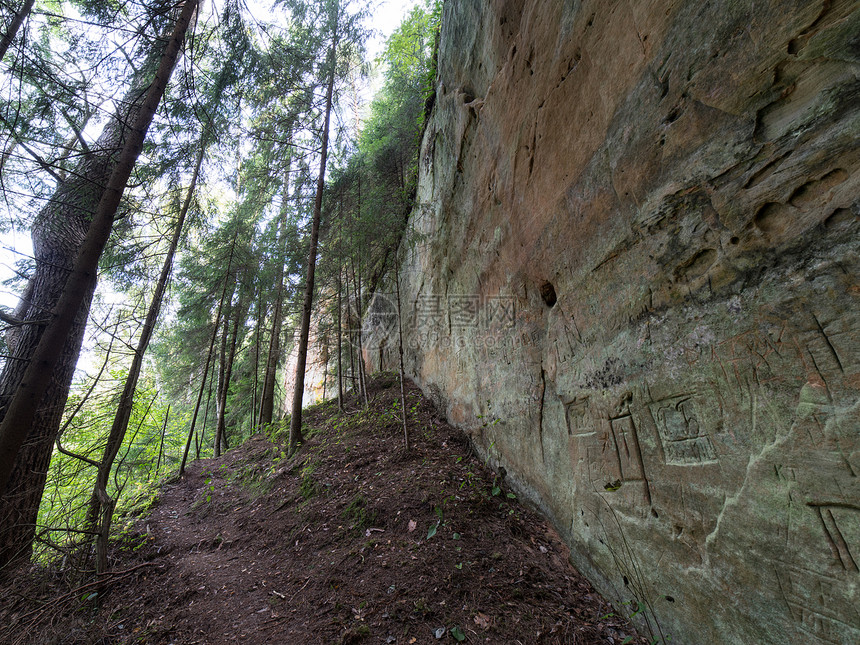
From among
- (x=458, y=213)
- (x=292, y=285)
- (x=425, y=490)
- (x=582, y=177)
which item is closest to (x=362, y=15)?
(x=458, y=213)

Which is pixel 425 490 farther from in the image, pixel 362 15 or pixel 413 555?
pixel 362 15

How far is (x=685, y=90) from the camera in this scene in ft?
9.29

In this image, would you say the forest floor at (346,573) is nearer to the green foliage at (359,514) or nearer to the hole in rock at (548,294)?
the green foliage at (359,514)

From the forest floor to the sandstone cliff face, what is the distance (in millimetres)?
665

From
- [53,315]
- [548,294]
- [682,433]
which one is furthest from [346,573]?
[548,294]

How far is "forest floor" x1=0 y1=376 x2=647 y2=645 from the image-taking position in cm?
338

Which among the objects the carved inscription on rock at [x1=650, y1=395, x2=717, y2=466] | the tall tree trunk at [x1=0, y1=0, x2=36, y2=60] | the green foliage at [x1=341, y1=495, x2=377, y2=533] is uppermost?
the tall tree trunk at [x1=0, y1=0, x2=36, y2=60]

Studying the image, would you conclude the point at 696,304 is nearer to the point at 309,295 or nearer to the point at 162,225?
the point at 309,295

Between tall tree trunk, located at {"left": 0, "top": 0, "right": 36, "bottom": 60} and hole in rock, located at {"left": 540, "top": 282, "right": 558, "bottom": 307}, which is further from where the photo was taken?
hole in rock, located at {"left": 540, "top": 282, "right": 558, "bottom": 307}

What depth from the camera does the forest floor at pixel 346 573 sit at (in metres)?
3.38

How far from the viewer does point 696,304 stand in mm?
2793

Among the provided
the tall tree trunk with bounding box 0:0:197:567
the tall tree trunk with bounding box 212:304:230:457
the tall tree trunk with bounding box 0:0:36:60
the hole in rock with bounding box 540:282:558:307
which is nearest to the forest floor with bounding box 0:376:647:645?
the tall tree trunk with bounding box 0:0:197:567

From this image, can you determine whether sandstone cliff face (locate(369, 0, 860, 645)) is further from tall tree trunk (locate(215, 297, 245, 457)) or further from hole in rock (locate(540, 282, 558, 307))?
tall tree trunk (locate(215, 297, 245, 457))

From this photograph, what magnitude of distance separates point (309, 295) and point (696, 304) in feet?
25.9
